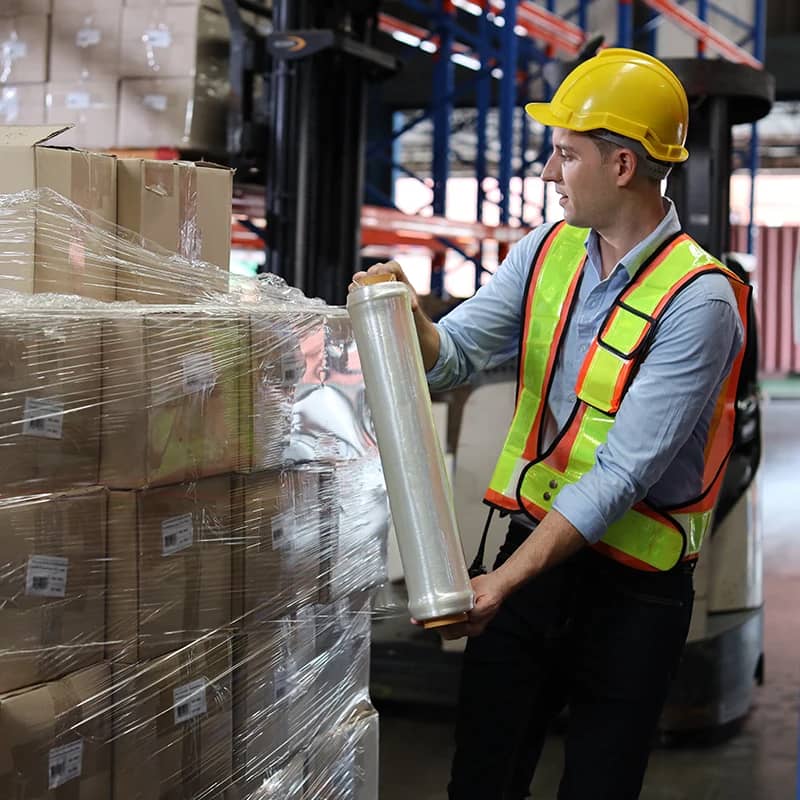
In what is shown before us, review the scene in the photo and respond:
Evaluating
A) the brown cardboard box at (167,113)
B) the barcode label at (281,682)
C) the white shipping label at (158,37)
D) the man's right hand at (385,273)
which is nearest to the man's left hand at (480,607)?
the man's right hand at (385,273)

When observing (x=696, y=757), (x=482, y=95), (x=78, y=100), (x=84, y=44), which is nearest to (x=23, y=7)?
(x=84, y=44)

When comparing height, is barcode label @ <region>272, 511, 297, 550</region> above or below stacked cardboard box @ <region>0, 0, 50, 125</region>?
below

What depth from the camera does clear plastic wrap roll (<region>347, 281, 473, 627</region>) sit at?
Result: 1.86m

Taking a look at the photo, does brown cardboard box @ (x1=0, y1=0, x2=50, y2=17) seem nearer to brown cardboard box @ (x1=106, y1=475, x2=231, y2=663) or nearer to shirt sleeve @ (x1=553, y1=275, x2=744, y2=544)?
brown cardboard box @ (x1=106, y1=475, x2=231, y2=663)

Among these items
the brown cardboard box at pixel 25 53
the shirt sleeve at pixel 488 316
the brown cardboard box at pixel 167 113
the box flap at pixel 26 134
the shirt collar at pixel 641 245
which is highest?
the brown cardboard box at pixel 25 53

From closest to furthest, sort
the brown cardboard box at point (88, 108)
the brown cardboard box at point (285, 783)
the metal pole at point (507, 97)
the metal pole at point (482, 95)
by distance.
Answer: the brown cardboard box at point (285, 783), the brown cardboard box at point (88, 108), the metal pole at point (507, 97), the metal pole at point (482, 95)

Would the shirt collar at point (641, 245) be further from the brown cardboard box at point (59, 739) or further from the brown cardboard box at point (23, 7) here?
the brown cardboard box at point (23, 7)

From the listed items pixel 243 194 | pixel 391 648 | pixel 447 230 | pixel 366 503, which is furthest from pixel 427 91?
pixel 366 503

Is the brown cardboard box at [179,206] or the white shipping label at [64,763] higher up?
the brown cardboard box at [179,206]

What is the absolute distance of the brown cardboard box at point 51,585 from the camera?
78.2 inches

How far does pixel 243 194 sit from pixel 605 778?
370 cm

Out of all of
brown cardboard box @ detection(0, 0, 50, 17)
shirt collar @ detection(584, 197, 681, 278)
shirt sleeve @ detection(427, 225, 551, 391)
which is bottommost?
shirt sleeve @ detection(427, 225, 551, 391)

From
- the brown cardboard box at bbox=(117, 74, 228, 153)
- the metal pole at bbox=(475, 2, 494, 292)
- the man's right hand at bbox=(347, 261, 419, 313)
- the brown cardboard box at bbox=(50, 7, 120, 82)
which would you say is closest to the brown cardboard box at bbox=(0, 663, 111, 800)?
the man's right hand at bbox=(347, 261, 419, 313)

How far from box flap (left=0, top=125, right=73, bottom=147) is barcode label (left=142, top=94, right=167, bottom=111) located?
2.68m
